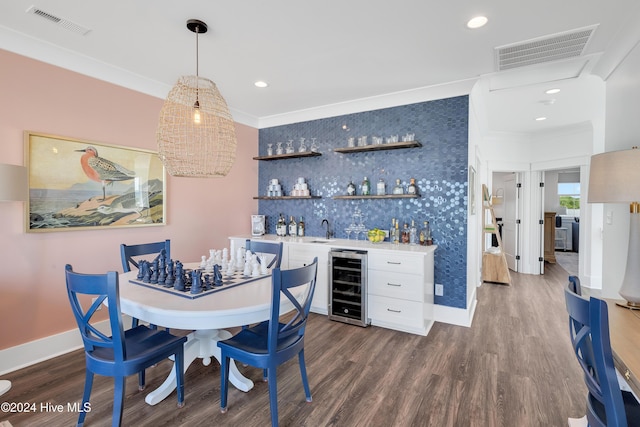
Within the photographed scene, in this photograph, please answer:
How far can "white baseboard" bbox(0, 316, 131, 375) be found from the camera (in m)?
2.53

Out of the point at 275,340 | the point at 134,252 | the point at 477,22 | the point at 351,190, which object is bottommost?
the point at 275,340

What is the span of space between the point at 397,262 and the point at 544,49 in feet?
7.51

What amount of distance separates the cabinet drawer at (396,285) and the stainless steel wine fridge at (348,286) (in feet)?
0.35

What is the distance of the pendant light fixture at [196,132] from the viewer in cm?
221

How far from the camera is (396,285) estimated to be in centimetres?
333

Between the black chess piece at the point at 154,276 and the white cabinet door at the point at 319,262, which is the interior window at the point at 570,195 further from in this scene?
the black chess piece at the point at 154,276

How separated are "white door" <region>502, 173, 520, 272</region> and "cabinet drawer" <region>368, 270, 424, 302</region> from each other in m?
4.26

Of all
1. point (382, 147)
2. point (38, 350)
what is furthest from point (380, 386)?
point (38, 350)

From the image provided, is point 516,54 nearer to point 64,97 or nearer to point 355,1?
point 355,1

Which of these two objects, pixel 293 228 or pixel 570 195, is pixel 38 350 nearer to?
pixel 293 228

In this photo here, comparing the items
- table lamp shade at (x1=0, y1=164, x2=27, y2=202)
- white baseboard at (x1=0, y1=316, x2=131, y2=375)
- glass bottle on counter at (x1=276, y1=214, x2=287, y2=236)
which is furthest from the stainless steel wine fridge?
table lamp shade at (x1=0, y1=164, x2=27, y2=202)

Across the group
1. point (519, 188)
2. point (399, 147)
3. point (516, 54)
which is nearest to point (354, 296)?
point (399, 147)

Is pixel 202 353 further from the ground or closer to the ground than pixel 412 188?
closer to the ground

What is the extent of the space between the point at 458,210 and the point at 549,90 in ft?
6.13
